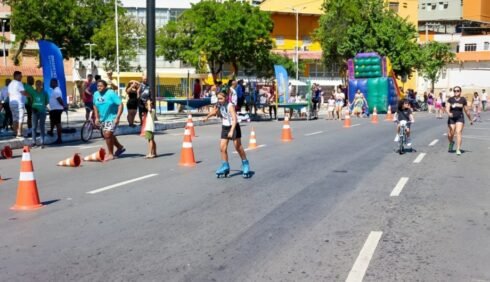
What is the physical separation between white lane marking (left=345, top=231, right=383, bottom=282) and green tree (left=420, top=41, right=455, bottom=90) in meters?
55.1

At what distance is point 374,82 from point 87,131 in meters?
26.9

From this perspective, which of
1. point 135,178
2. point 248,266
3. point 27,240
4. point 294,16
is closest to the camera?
point 248,266

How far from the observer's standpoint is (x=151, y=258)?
653 centimetres

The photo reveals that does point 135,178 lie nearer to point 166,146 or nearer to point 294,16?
point 166,146

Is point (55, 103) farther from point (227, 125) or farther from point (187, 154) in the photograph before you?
point (227, 125)

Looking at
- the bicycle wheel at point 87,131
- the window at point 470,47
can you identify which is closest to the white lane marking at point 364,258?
the bicycle wheel at point 87,131

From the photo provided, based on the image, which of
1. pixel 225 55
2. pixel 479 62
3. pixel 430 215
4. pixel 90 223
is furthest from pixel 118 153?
pixel 479 62

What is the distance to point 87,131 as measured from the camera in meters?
20.2

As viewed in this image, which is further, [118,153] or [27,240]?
[118,153]

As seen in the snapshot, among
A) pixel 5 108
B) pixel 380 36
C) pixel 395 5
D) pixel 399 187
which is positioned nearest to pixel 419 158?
pixel 399 187

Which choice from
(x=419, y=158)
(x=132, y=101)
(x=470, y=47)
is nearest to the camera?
(x=419, y=158)

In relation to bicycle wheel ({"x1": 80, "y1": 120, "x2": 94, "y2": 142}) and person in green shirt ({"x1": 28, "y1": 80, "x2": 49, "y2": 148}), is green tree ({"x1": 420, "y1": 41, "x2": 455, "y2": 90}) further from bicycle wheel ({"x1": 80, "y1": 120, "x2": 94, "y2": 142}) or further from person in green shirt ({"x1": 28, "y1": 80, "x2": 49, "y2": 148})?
person in green shirt ({"x1": 28, "y1": 80, "x2": 49, "y2": 148})

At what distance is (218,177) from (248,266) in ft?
19.4

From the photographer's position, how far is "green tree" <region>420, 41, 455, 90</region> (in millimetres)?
64625
